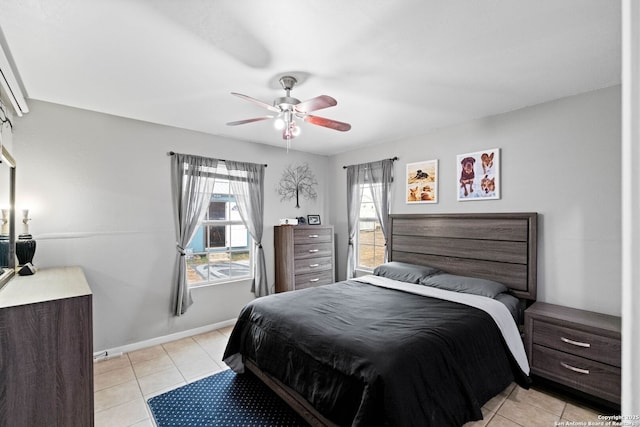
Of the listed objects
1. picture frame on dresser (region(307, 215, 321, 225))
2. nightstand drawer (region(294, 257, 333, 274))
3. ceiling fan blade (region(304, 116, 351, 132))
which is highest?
ceiling fan blade (region(304, 116, 351, 132))

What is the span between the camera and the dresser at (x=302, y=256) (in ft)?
14.3

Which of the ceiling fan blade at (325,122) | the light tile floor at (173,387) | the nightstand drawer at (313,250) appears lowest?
the light tile floor at (173,387)

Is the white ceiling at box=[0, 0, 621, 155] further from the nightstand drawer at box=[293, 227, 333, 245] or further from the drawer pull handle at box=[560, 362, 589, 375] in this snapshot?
the drawer pull handle at box=[560, 362, 589, 375]

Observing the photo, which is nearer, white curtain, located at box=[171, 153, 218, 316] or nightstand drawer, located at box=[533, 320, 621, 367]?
nightstand drawer, located at box=[533, 320, 621, 367]

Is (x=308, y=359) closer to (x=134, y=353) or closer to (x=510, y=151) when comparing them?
(x=134, y=353)

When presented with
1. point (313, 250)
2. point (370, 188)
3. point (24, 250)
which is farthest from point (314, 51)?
point (313, 250)

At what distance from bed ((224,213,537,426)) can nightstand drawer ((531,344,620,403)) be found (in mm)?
146

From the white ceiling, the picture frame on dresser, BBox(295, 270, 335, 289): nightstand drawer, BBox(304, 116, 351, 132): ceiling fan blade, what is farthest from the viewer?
the picture frame on dresser

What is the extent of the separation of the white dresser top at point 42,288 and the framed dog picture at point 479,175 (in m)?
3.59

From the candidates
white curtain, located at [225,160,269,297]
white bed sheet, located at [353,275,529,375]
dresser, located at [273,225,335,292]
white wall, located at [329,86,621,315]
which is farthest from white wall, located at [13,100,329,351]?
white wall, located at [329,86,621,315]

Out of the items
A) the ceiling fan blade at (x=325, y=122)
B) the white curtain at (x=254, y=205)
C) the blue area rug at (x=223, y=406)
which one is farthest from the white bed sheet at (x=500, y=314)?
the white curtain at (x=254, y=205)

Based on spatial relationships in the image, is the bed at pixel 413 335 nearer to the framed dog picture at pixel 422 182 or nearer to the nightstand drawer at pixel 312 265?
the framed dog picture at pixel 422 182

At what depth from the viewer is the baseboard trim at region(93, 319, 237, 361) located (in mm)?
3209

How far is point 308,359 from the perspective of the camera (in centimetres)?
214
